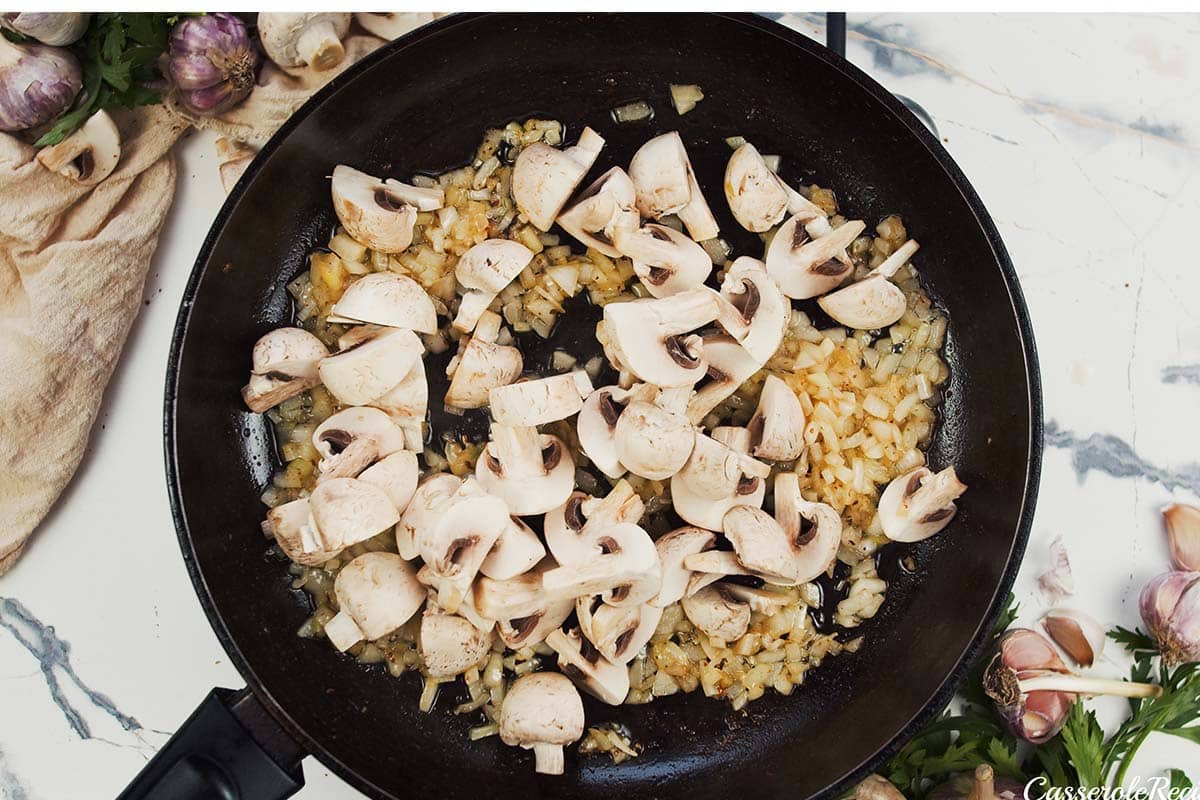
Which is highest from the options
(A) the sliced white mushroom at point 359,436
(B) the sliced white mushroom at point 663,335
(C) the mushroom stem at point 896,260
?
(B) the sliced white mushroom at point 663,335

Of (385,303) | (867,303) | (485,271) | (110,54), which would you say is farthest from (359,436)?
(867,303)

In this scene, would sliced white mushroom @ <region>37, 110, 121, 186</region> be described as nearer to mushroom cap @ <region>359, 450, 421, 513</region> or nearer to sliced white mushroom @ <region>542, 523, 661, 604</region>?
mushroom cap @ <region>359, 450, 421, 513</region>

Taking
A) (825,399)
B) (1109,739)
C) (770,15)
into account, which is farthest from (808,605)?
(770,15)

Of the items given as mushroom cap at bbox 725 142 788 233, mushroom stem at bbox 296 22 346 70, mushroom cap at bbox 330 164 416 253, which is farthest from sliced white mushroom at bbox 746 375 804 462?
mushroom stem at bbox 296 22 346 70

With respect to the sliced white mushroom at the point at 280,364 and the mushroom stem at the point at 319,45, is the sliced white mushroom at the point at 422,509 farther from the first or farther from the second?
the mushroom stem at the point at 319,45

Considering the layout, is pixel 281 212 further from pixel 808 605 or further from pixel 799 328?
pixel 808 605

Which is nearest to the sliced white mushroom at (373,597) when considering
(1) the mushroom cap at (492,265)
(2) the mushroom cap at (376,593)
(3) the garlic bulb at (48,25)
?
(2) the mushroom cap at (376,593)

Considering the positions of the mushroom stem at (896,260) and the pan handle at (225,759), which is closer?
the pan handle at (225,759)
